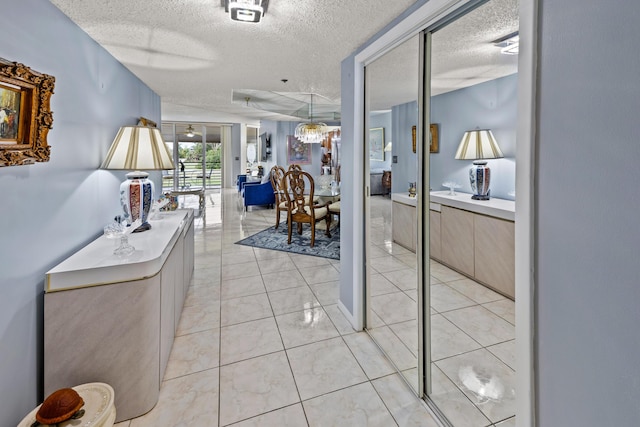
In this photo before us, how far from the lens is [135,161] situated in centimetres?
204

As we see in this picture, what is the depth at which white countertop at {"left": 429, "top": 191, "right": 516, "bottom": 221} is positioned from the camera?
126 centimetres

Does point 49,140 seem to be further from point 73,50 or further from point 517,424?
point 517,424

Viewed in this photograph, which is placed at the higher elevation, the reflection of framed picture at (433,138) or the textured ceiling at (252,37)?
the textured ceiling at (252,37)

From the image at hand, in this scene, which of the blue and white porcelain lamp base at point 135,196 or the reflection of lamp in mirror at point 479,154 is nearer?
the reflection of lamp in mirror at point 479,154

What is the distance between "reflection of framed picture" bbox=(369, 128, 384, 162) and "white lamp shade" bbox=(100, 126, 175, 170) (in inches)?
55.7

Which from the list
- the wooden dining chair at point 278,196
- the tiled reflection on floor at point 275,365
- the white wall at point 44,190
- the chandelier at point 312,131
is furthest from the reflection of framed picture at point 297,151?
the white wall at point 44,190

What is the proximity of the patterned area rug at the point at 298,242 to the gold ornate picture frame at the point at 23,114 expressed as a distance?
10.3 feet

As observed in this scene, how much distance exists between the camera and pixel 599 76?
0.74 meters

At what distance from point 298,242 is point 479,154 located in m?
3.56

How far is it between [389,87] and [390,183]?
0.59 meters

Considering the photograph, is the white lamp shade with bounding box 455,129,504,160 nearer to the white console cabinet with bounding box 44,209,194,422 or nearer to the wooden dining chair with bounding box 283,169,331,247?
the white console cabinet with bounding box 44,209,194,422

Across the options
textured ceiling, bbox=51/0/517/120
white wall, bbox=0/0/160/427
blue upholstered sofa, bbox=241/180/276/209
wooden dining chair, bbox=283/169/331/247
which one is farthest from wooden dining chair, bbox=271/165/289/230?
white wall, bbox=0/0/160/427

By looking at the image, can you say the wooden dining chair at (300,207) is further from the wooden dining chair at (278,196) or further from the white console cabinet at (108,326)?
the white console cabinet at (108,326)

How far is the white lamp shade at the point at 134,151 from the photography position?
202cm
